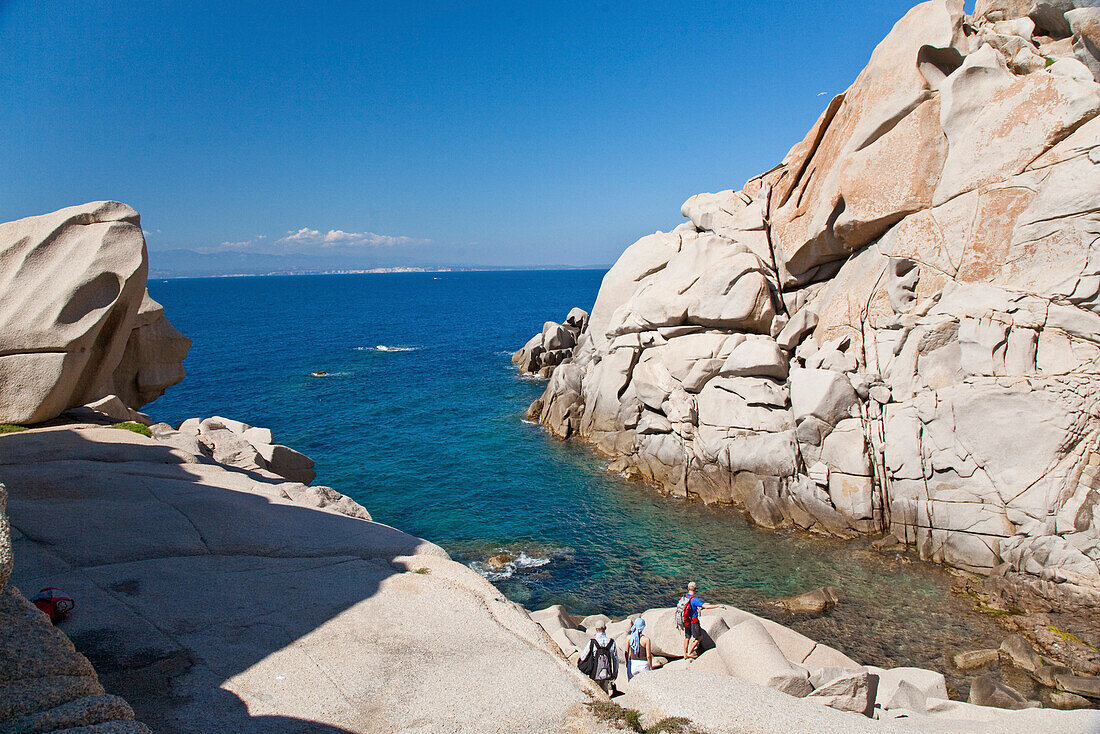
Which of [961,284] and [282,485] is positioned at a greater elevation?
[961,284]

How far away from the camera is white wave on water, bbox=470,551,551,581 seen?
23984 millimetres

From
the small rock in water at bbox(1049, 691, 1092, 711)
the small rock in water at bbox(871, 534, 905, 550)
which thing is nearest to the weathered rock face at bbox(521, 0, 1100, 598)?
the small rock in water at bbox(871, 534, 905, 550)

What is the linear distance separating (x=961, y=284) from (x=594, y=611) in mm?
19276

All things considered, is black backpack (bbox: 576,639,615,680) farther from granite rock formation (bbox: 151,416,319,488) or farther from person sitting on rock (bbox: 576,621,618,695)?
granite rock formation (bbox: 151,416,319,488)

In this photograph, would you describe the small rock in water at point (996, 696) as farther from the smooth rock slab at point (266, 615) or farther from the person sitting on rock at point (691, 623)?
the smooth rock slab at point (266, 615)

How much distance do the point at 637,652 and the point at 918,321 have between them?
18.8m

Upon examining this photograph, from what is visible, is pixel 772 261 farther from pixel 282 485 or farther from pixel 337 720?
pixel 337 720

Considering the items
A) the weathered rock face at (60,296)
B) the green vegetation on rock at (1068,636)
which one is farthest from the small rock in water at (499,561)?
the green vegetation on rock at (1068,636)

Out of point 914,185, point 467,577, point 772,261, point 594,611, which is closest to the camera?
point 467,577

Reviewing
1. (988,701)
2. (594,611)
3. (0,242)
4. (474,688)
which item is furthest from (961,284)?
(0,242)

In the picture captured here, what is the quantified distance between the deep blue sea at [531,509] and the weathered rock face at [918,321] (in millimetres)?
2645

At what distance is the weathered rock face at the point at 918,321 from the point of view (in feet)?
71.8

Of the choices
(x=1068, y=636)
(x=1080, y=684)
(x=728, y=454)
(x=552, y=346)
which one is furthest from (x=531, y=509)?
(x=552, y=346)

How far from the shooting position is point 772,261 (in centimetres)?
3341
